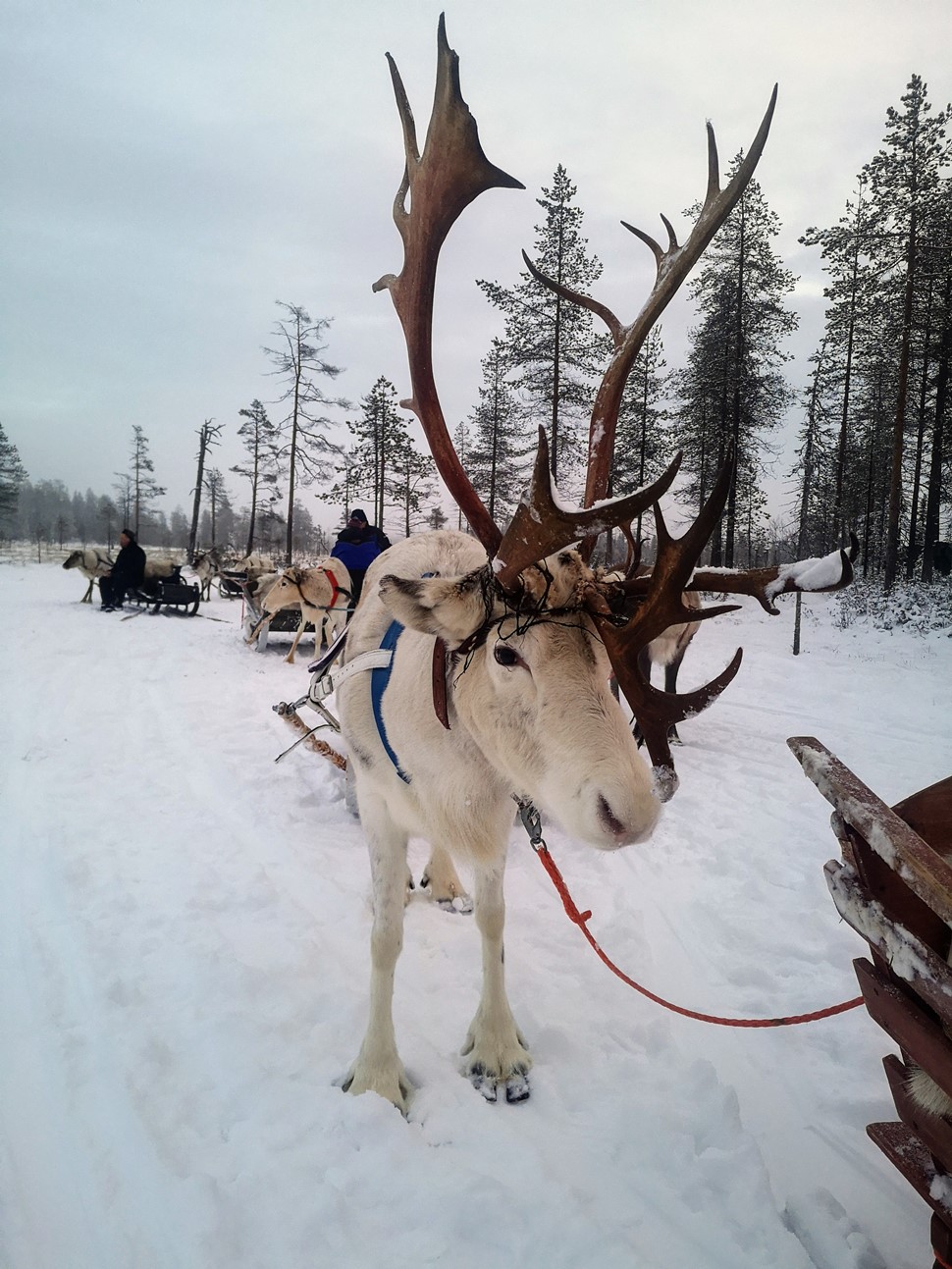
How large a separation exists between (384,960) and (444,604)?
176 centimetres

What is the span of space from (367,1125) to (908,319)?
73.1ft

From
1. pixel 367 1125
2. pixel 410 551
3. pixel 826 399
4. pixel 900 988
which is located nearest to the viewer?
pixel 900 988

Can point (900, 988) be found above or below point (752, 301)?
below

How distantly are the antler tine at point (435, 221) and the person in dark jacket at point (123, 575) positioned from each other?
19.0 meters

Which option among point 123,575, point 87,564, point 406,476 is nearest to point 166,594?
point 123,575

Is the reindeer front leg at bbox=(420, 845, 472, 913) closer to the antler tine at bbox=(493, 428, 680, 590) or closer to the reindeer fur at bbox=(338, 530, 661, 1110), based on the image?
the reindeer fur at bbox=(338, 530, 661, 1110)

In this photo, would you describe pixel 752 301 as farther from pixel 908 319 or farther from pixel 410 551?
pixel 410 551

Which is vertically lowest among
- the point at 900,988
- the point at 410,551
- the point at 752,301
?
the point at 900,988

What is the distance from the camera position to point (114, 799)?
15.9ft

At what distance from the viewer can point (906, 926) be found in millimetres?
1201

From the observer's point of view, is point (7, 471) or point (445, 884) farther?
point (7, 471)

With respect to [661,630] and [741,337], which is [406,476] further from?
[661,630]

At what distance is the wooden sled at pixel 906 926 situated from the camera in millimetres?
1071

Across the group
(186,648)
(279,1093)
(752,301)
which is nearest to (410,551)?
(279,1093)
